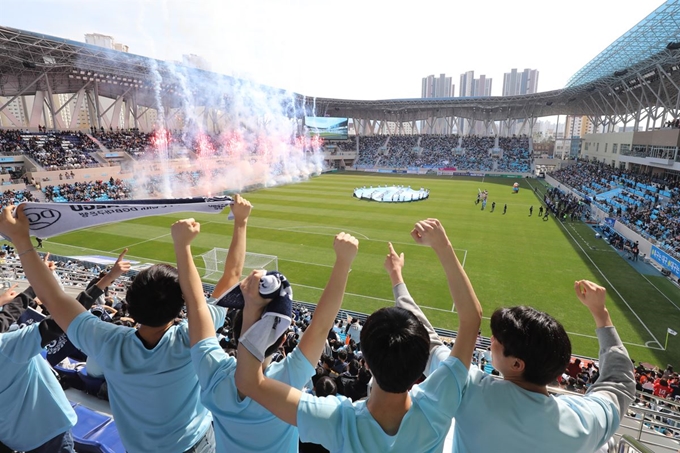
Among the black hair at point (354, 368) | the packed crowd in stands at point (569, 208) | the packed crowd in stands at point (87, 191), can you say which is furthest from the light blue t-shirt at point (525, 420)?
the packed crowd in stands at point (87, 191)

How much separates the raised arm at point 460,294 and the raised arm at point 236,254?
1.39m

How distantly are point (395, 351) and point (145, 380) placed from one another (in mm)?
1649

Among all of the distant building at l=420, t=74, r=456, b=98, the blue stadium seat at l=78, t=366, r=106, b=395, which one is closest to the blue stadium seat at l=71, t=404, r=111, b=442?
the blue stadium seat at l=78, t=366, r=106, b=395

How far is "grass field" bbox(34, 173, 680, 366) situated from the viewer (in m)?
14.3

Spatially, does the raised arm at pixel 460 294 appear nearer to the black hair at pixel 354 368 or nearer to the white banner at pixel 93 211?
the white banner at pixel 93 211

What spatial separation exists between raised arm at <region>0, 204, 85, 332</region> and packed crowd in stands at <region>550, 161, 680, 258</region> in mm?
22825

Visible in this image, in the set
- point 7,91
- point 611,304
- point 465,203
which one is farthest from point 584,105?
point 7,91

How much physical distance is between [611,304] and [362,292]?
10.1m

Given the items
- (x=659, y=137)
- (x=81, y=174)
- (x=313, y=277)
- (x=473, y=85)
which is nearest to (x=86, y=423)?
(x=313, y=277)

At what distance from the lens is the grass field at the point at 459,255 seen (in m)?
14.3

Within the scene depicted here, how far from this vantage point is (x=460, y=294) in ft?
7.08

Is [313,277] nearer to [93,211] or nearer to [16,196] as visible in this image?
[93,211]

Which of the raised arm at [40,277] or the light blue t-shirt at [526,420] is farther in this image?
the raised arm at [40,277]

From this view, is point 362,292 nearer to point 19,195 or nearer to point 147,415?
point 147,415
